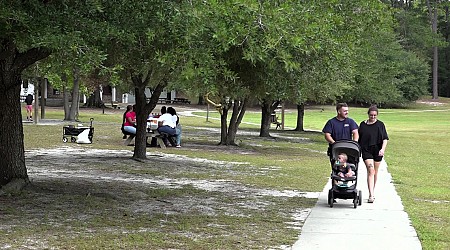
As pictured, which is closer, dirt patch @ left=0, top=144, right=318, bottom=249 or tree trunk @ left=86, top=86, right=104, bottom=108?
dirt patch @ left=0, top=144, right=318, bottom=249

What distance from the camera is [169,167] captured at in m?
18.0

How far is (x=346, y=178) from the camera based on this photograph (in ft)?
37.9

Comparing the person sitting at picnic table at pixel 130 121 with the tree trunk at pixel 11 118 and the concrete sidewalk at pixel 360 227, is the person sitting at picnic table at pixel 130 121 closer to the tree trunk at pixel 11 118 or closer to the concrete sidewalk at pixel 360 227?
the tree trunk at pixel 11 118

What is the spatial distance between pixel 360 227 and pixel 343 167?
1.83 metres

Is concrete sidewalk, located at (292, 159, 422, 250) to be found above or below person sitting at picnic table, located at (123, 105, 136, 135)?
below

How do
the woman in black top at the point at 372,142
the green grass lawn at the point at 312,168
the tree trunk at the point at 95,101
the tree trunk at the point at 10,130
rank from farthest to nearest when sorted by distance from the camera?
the tree trunk at the point at 95,101 → the woman in black top at the point at 372,142 → the tree trunk at the point at 10,130 → the green grass lawn at the point at 312,168

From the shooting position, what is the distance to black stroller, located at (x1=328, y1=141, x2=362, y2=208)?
A: 11484 millimetres

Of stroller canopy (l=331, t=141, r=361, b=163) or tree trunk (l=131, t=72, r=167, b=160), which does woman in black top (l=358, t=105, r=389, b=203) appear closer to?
stroller canopy (l=331, t=141, r=361, b=163)

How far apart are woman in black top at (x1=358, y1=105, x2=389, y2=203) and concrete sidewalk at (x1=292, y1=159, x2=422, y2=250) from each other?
55cm

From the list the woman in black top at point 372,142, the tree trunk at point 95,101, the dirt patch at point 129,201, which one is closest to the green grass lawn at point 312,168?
the woman in black top at point 372,142

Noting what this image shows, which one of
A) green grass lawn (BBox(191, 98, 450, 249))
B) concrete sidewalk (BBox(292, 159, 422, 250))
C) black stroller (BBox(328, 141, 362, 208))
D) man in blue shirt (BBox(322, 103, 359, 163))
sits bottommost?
green grass lawn (BBox(191, 98, 450, 249))

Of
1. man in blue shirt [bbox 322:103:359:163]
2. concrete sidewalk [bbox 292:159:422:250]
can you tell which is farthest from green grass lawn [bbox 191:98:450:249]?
man in blue shirt [bbox 322:103:359:163]

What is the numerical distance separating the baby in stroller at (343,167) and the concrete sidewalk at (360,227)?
22.0 inches

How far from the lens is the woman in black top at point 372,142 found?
12.3 m
